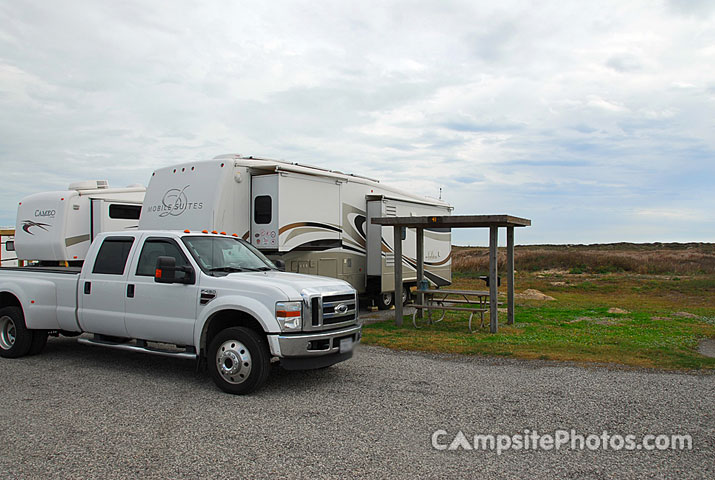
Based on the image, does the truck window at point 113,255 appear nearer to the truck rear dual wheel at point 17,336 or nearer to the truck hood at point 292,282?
the truck rear dual wheel at point 17,336

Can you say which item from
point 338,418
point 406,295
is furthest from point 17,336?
point 406,295

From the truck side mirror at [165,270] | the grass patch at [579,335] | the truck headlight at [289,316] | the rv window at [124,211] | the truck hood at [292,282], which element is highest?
the rv window at [124,211]

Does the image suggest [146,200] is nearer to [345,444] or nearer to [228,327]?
[228,327]

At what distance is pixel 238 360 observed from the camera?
272 inches

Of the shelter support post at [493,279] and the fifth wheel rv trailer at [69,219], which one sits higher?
the fifth wheel rv trailer at [69,219]

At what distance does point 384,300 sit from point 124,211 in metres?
7.86

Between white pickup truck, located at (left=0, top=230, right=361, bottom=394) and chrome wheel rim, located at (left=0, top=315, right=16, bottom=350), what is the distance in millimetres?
16

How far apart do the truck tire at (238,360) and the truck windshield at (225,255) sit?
105 centimetres

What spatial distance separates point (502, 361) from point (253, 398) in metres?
4.24

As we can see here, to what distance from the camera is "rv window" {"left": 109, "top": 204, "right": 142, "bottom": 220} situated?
16.5 meters

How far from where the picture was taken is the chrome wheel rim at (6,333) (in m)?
9.11

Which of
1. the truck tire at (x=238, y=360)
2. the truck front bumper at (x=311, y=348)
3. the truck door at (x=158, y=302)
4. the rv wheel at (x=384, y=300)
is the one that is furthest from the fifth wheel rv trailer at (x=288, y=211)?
the truck front bumper at (x=311, y=348)

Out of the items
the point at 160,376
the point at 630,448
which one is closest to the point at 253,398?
the point at 160,376

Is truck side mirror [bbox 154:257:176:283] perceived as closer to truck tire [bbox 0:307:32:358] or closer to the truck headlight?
the truck headlight
